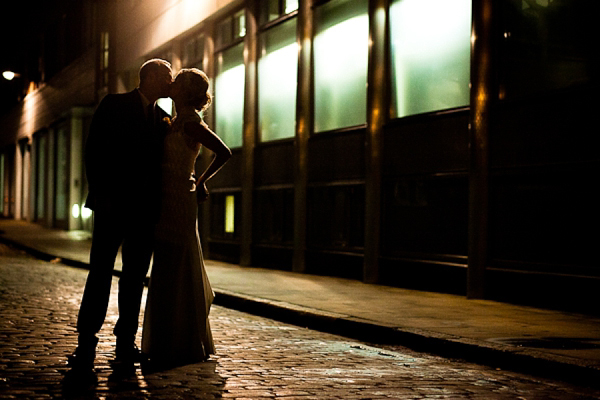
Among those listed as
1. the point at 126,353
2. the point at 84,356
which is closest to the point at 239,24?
the point at 126,353

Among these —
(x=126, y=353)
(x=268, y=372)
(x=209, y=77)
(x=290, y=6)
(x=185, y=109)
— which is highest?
(x=290, y=6)

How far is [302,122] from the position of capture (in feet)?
51.9

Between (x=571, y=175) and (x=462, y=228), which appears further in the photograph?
(x=462, y=228)

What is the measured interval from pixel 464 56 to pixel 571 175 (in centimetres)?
269

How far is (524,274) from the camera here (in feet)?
35.2

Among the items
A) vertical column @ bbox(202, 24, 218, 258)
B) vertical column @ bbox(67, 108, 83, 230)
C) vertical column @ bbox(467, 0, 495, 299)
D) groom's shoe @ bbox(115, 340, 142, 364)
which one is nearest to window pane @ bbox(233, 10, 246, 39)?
vertical column @ bbox(202, 24, 218, 258)

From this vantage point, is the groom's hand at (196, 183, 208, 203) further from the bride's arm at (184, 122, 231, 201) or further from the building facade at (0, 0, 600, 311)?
the building facade at (0, 0, 600, 311)

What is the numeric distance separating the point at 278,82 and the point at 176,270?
36.3 feet

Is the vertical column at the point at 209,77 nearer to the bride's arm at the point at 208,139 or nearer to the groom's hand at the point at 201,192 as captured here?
the groom's hand at the point at 201,192

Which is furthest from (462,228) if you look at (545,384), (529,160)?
(545,384)

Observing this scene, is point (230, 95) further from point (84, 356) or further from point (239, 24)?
point (84, 356)

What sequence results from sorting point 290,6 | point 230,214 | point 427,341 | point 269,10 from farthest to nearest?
point 230,214
point 269,10
point 290,6
point 427,341

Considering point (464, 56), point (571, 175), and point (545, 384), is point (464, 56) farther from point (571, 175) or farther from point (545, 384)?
point (545, 384)

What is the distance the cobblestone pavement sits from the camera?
548cm
